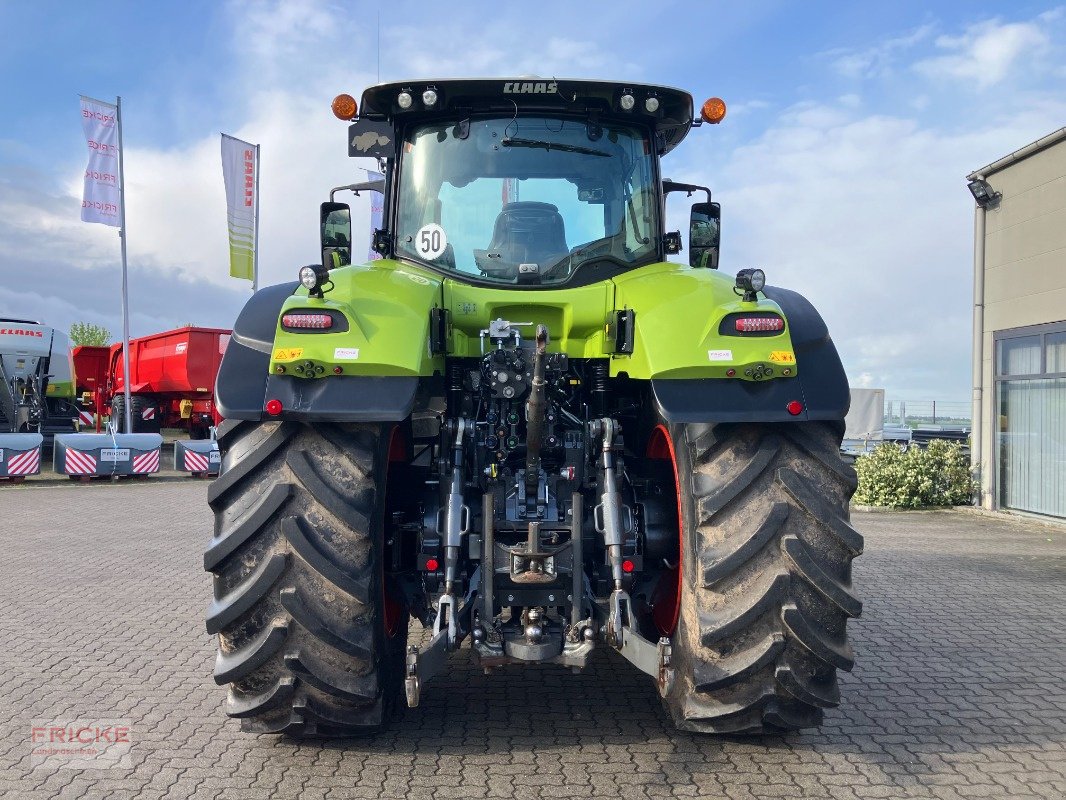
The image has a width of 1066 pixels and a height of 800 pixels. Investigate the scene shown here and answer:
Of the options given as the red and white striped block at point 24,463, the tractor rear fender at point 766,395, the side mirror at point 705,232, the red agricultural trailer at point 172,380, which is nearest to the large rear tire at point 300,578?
the tractor rear fender at point 766,395

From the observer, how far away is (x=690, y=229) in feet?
17.5

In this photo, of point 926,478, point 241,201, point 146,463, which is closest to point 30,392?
point 146,463

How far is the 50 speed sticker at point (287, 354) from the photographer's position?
3.43 metres

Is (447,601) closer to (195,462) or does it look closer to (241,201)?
(195,462)

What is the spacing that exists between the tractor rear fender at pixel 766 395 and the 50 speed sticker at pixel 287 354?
1.35 m

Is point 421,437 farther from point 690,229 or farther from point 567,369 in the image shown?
point 690,229

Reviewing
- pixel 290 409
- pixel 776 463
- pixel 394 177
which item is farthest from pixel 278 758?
pixel 394 177

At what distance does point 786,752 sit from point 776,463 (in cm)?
124

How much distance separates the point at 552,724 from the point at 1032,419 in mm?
11047

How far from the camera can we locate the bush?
46.7 feet

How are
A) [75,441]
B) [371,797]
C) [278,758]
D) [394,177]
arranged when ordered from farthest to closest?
[75,441], [394,177], [278,758], [371,797]

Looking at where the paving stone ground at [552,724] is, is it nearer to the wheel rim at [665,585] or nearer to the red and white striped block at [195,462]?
the wheel rim at [665,585]

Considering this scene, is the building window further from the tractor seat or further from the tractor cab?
the tractor seat

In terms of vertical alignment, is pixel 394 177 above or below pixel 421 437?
above
